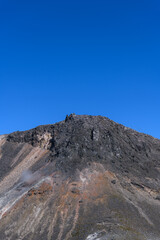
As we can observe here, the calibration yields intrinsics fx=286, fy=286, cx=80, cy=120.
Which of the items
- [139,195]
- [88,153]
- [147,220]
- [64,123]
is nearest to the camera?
[147,220]

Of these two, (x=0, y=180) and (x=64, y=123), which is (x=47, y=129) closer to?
(x=64, y=123)

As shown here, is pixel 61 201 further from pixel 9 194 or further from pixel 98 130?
pixel 98 130

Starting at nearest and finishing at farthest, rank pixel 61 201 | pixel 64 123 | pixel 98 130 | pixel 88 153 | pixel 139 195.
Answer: pixel 61 201 → pixel 139 195 → pixel 88 153 → pixel 98 130 → pixel 64 123

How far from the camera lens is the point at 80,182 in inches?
2076

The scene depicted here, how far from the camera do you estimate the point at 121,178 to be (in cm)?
5575

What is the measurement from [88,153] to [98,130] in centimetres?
773

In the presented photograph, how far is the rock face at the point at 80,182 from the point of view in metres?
43.5

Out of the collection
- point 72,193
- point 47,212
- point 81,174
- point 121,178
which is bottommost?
point 47,212

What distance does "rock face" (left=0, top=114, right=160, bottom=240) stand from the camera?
143 ft

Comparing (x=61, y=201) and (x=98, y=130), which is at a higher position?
(x=98, y=130)

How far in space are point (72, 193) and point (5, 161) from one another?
2576 centimetres

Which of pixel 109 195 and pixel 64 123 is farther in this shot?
pixel 64 123

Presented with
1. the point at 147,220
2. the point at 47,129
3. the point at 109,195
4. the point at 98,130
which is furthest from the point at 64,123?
the point at 147,220

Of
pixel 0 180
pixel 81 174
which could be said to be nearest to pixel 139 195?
pixel 81 174
